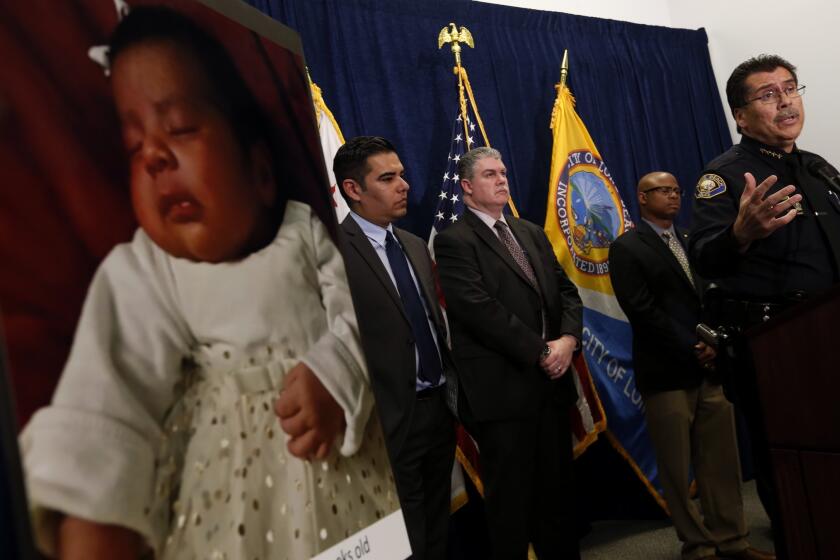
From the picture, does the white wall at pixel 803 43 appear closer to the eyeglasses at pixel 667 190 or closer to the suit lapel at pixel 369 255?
the eyeglasses at pixel 667 190

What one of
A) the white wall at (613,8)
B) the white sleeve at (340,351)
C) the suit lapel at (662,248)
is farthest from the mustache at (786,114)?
the white wall at (613,8)

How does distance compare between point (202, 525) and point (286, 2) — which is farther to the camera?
point (286, 2)

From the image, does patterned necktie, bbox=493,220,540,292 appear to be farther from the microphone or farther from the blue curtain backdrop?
the microphone

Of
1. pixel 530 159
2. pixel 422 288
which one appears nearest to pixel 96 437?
pixel 422 288

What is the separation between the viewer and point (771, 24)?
4.50 metres

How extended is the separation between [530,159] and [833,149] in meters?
1.94

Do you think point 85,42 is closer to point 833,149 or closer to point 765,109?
point 765,109

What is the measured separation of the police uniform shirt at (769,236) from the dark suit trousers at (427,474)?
0.97 m

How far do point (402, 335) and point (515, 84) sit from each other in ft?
6.72

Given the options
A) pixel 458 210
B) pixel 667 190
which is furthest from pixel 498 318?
pixel 667 190

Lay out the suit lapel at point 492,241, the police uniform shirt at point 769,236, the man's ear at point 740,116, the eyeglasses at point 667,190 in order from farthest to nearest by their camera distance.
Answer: the eyeglasses at point 667,190
the suit lapel at point 492,241
the man's ear at point 740,116
the police uniform shirt at point 769,236

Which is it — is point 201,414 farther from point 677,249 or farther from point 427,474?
point 677,249

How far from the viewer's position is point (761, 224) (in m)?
1.90

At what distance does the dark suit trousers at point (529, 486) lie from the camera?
246 cm
